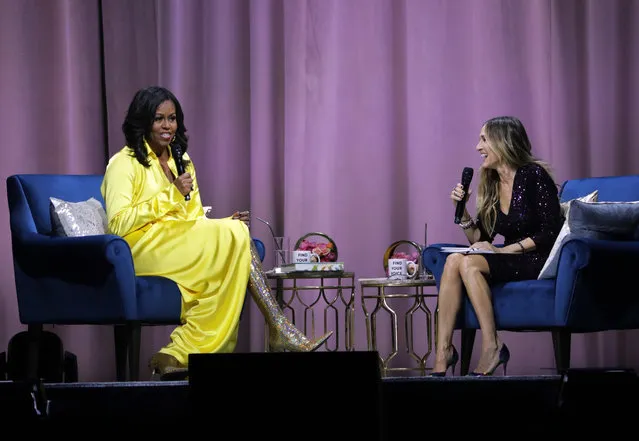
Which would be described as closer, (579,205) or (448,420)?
(448,420)

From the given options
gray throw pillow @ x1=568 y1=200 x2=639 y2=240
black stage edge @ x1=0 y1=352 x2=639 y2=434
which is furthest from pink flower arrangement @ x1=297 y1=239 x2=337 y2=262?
black stage edge @ x1=0 y1=352 x2=639 y2=434

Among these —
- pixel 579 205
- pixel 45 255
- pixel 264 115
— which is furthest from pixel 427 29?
pixel 45 255

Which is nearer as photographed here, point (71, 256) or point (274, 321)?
point (71, 256)

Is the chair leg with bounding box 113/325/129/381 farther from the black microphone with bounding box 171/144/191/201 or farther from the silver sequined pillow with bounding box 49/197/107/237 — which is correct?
the black microphone with bounding box 171/144/191/201

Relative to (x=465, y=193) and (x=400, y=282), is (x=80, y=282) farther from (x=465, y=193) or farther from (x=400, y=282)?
(x=465, y=193)

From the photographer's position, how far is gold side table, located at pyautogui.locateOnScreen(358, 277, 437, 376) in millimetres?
3912

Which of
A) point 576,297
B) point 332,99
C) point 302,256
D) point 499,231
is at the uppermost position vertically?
point 332,99

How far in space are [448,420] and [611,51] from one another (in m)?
3.55

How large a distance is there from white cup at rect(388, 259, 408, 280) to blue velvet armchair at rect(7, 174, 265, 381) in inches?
38.5

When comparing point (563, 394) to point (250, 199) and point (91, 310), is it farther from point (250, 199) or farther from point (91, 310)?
point (250, 199)

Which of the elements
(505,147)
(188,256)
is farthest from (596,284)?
(188,256)

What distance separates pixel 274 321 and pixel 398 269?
2.15 ft

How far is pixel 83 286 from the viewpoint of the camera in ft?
11.5

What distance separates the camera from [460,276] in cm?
355
